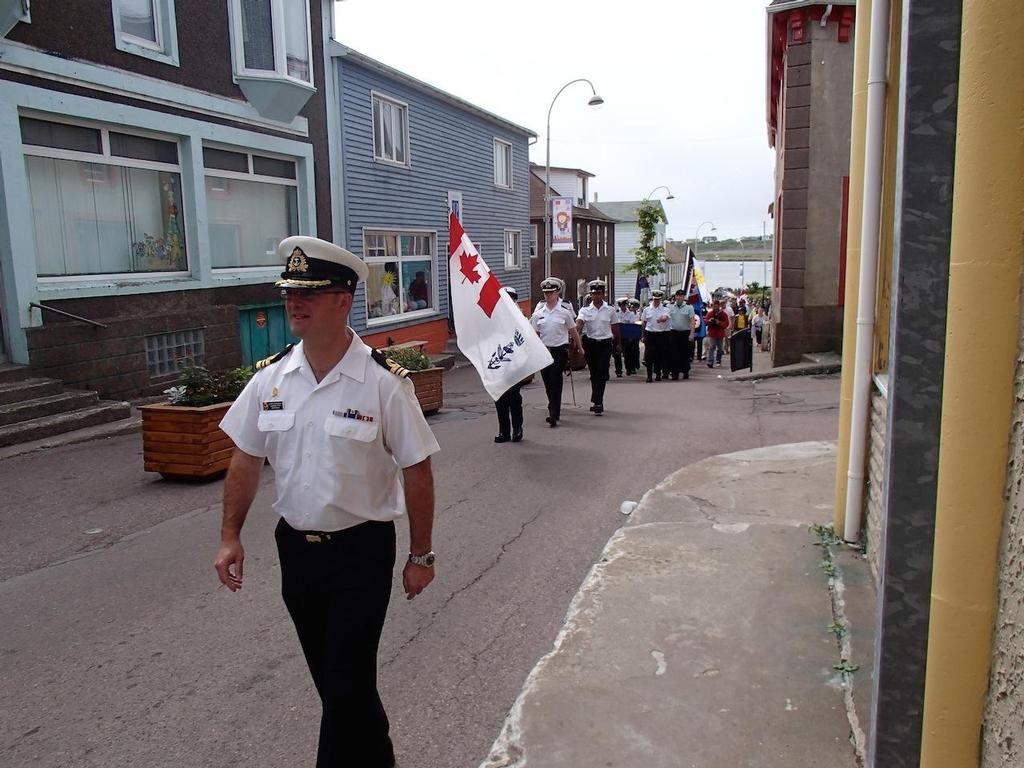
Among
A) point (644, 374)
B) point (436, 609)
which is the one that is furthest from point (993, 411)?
point (644, 374)

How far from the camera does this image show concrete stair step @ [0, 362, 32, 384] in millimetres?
9953

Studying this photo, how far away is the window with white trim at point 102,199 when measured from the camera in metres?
11.1

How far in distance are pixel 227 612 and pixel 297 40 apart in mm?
13627

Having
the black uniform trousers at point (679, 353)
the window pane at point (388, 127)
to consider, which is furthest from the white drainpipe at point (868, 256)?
the window pane at point (388, 127)

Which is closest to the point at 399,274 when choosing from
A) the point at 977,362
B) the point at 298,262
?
the point at 298,262

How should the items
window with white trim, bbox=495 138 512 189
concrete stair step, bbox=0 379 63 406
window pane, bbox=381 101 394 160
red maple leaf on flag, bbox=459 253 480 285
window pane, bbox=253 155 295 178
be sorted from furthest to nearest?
window with white trim, bbox=495 138 512 189 < window pane, bbox=381 101 394 160 < window pane, bbox=253 155 295 178 < concrete stair step, bbox=0 379 63 406 < red maple leaf on flag, bbox=459 253 480 285

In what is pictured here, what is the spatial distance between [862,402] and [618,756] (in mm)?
2729

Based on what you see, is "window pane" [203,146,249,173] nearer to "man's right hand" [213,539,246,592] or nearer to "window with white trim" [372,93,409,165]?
"window with white trim" [372,93,409,165]

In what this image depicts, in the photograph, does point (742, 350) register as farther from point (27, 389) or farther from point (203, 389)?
point (27, 389)

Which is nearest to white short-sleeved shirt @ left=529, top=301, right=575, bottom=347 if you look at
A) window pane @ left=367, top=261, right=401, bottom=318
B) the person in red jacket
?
window pane @ left=367, top=261, right=401, bottom=318

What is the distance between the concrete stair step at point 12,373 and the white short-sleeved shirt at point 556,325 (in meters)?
6.30

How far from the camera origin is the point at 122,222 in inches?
489

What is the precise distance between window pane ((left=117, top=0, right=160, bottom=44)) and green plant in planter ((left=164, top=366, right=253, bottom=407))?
22.0 feet

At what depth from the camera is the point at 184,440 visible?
774cm
